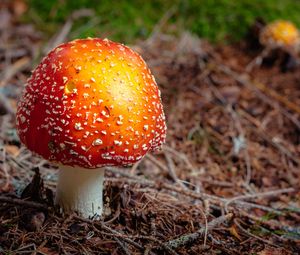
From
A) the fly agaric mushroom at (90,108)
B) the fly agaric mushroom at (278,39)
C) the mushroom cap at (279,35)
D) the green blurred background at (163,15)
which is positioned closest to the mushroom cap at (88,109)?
the fly agaric mushroom at (90,108)

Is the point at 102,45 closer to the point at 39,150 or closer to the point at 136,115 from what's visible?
the point at 136,115

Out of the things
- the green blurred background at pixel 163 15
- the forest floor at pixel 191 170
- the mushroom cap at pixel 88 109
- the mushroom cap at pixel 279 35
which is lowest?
the forest floor at pixel 191 170

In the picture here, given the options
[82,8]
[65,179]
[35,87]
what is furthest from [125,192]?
[82,8]

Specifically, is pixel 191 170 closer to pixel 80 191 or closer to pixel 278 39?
pixel 80 191

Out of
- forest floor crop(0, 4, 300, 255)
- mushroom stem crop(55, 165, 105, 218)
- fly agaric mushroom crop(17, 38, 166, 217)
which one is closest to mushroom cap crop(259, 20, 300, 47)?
forest floor crop(0, 4, 300, 255)

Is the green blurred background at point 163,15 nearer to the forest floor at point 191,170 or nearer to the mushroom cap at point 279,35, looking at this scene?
the forest floor at point 191,170
